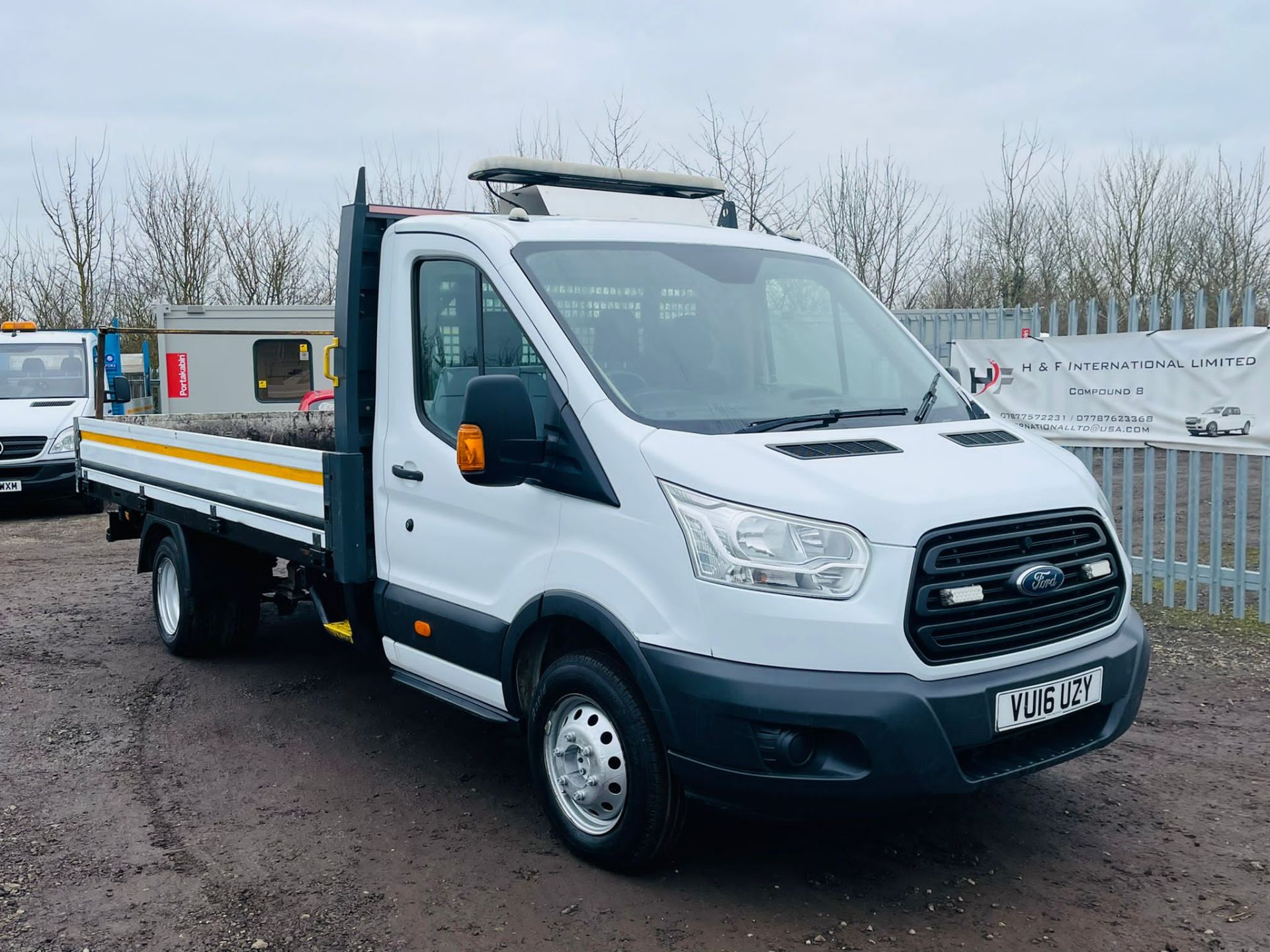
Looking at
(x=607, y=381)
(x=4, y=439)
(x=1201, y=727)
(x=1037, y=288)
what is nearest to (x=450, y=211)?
(x=607, y=381)

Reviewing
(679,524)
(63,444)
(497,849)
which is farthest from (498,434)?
(63,444)

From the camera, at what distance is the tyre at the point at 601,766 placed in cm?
366

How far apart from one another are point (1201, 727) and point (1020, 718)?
2574 mm

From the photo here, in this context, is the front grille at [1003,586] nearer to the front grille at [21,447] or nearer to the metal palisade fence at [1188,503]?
the metal palisade fence at [1188,503]

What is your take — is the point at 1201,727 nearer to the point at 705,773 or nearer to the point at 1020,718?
the point at 1020,718

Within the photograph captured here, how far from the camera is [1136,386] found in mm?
7703

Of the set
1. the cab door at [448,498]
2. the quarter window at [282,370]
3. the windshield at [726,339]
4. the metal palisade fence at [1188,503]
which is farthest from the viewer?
the quarter window at [282,370]

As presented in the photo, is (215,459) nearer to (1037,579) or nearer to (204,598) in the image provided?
(204,598)

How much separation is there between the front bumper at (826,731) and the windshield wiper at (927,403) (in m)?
1.05

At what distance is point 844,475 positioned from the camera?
3.44 m

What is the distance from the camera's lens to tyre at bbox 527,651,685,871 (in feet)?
12.0

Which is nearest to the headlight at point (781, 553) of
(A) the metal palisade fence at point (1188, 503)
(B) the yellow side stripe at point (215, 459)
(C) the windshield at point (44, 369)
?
(B) the yellow side stripe at point (215, 459)

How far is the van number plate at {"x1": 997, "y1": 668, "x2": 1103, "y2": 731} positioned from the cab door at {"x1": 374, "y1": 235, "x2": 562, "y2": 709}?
1559 millimetres

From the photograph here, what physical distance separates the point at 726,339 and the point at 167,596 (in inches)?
181
